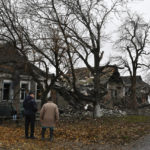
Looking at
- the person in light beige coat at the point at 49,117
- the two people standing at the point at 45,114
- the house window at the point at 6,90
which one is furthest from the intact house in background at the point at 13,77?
the person in light beige coat at the point at 49,117

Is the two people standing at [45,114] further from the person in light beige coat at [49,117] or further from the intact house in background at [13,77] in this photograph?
the intact house in background at [13,77]

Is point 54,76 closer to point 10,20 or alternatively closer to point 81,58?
point 81,58

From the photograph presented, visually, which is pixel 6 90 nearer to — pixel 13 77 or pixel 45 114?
pixel 13 77

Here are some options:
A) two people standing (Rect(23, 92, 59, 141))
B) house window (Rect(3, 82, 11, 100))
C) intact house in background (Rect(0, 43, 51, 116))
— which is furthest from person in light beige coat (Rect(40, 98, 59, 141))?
house window (Rect(3, 82, 11, 100))

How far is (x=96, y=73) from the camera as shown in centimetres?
1866

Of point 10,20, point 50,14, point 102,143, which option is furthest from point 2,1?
point 102,143

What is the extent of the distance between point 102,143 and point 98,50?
1090 centimetres

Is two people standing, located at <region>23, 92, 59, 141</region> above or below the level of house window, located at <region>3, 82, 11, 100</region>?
below

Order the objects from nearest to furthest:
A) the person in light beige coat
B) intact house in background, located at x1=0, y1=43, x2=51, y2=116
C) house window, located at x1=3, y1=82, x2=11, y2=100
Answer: the person in light beige coat
intact house in background, located at x1=0, y1=43, x2=51, y2=116
house window, located at x1=3, y1=82, x2=11, y2=100

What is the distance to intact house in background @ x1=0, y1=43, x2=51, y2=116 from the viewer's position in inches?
607

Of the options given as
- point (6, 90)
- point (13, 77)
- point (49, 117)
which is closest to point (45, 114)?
point (49, 117)

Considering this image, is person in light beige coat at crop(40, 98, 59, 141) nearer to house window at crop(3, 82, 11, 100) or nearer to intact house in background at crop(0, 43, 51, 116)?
intact house in background at crop(0, 43, 51, 116)

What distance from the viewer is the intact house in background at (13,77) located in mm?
15430

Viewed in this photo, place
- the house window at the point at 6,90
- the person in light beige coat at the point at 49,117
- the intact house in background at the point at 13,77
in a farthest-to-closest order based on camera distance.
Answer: the house window at the point at 6,90 → the intact house in background at the point at 13,77 → the person in light beige coat at the point at 49,117
